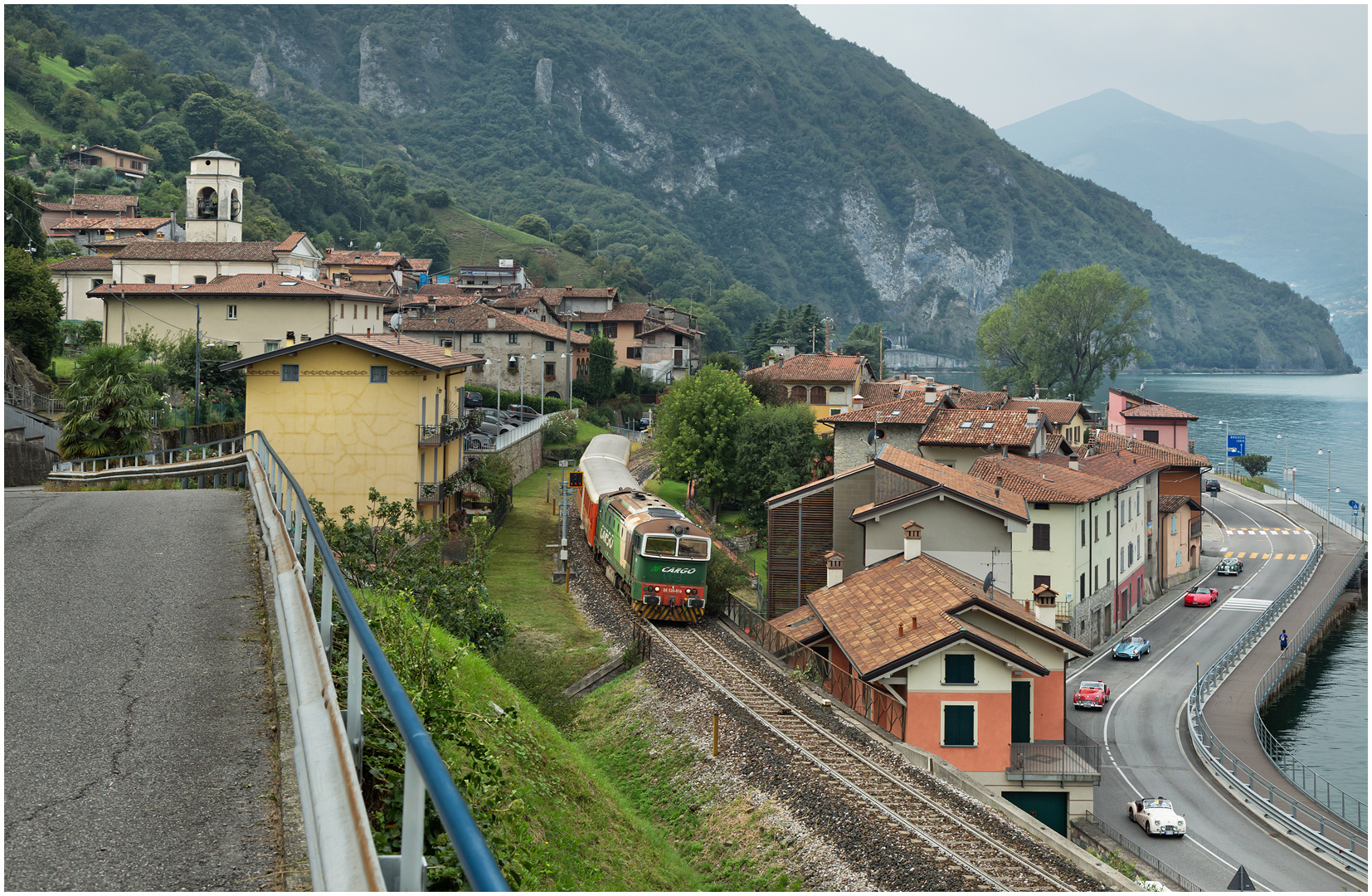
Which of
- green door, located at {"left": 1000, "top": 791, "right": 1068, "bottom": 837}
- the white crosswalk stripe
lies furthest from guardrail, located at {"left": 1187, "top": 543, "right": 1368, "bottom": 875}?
green door, located at {"left": 1000, "top": 791, "right": 1068, "bottom": 837}

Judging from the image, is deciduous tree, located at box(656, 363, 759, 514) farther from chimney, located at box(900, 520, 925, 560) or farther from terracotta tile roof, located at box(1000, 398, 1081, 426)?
chimney, located at box(900, 520, 925, 560)

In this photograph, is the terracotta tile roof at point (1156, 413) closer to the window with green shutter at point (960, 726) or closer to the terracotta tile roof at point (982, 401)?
the terracotta tile roof at point (982, 401)

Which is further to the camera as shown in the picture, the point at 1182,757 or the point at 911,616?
the point at 1182,757

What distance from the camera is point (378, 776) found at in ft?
17.2

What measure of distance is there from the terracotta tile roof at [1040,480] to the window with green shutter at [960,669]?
45.6ft

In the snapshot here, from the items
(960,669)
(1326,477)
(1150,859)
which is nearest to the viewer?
(960,669)

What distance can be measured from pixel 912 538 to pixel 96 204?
81.9 m

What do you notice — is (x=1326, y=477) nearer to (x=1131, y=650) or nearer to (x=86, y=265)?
(x=1131, y=650)

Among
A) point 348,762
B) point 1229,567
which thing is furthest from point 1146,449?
point 348,762

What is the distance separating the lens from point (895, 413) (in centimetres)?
4978

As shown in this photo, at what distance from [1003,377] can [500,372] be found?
57.4 metres

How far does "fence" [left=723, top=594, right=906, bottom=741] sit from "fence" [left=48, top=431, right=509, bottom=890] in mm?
18772

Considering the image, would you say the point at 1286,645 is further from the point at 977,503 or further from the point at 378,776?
the point at 378,776

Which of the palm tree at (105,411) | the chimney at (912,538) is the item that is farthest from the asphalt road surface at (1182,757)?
the palm tree at (105,411)
